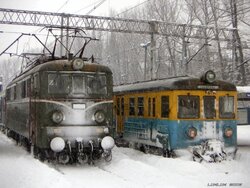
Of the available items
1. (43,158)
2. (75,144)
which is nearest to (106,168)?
(75,144)

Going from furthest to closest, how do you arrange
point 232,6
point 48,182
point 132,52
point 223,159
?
point 132,52 → point 232,6 → point 223,159 → point 48,182

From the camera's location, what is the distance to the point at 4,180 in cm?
1110

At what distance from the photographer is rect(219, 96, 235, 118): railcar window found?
16594 mm

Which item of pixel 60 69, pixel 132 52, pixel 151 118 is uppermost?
pixel 132 52

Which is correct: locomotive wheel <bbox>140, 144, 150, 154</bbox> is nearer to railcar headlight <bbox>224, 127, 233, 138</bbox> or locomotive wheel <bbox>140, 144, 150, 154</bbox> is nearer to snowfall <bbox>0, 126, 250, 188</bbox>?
snowfall <bbox>0, 126, 250, 188</bbox>

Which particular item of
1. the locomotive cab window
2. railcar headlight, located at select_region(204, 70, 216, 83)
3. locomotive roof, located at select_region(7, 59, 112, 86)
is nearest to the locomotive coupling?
the locomotive cab window

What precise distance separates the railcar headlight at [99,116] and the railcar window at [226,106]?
425 cm

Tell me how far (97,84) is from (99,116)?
1002 millimetres

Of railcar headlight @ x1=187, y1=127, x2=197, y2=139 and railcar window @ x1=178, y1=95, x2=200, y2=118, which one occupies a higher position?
railcar window @ x1=178, y1=95, x2=200, y2=118

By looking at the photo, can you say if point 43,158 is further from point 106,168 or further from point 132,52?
point 132,52

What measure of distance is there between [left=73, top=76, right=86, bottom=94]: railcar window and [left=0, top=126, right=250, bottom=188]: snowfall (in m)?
2.20

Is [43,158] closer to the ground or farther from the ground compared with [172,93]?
closer to the ground

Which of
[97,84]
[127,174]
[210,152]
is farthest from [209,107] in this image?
[127,174]

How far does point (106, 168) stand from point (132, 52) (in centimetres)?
4580
